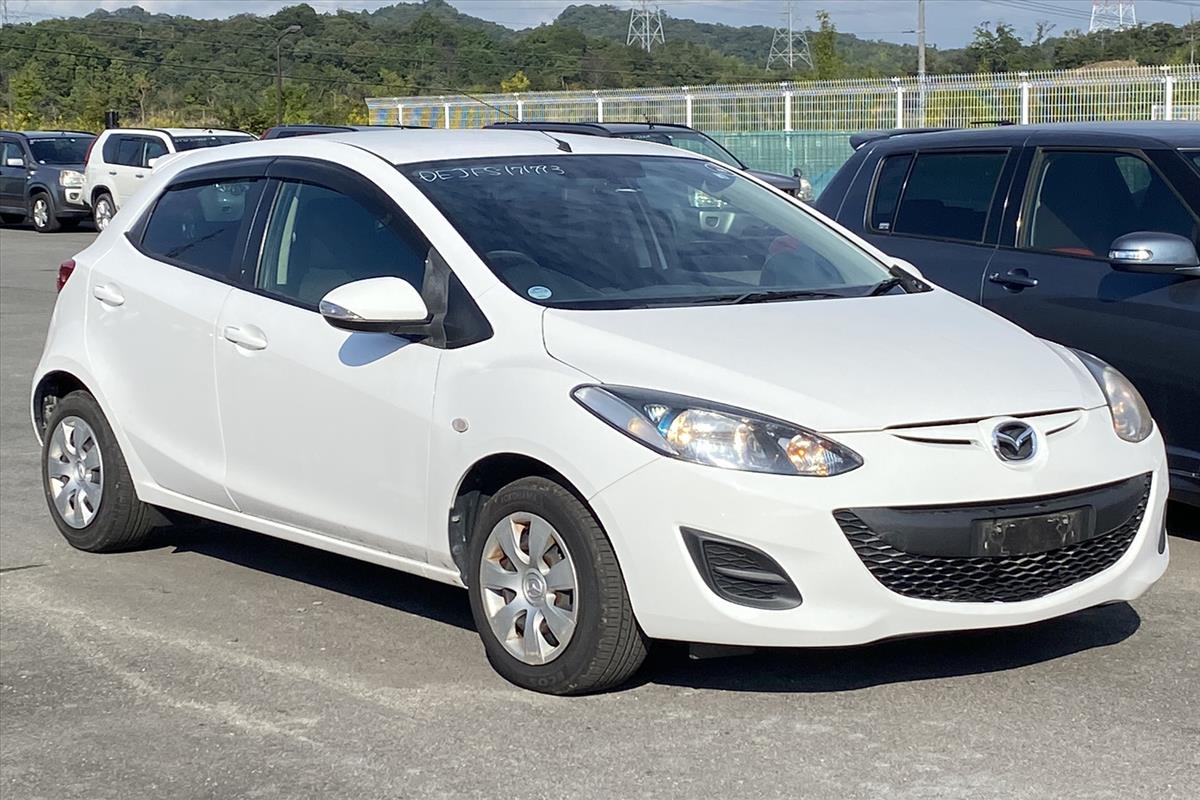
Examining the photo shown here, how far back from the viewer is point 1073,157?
7.27 m

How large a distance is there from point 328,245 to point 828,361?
189cm

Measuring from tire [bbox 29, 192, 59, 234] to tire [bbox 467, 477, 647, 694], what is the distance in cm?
2550

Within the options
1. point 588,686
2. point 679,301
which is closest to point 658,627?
point 588,686

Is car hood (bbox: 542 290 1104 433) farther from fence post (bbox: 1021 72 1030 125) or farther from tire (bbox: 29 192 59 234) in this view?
tire (bbox: 29 192 59 234)

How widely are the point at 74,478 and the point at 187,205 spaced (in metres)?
1.20

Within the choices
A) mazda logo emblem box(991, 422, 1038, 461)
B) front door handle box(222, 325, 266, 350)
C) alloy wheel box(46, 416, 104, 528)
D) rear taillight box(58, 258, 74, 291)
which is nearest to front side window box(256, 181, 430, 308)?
front door handle box(222, 325, 266, 350)

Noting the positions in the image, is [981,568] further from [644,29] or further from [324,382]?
[644,29]

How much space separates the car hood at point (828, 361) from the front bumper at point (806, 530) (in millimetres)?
129

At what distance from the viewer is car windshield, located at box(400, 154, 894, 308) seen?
5.32 meters

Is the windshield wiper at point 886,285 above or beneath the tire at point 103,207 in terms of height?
above

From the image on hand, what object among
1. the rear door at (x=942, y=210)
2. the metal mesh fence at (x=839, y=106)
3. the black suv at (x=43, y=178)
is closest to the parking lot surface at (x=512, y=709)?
the rear door at (x=942, y=210)

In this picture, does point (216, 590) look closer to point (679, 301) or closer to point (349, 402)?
point (349, 402)

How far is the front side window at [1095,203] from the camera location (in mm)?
6895

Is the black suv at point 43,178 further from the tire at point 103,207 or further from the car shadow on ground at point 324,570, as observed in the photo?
the car shadow on ground at point 324,570
